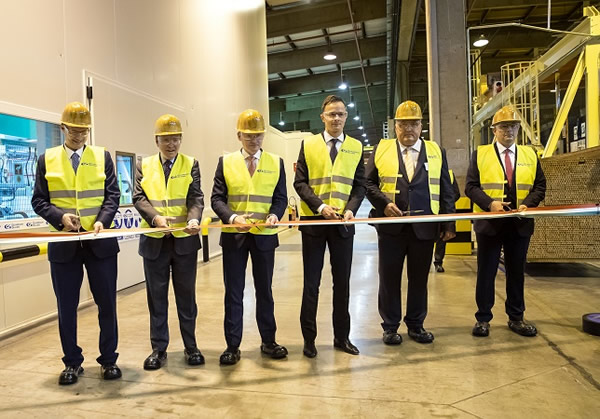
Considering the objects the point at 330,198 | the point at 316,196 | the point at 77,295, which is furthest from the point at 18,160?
the point at 330,198

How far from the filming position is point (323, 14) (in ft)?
44.1

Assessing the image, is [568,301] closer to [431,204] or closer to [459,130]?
[431,204]

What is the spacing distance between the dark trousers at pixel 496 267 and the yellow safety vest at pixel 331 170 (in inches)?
53.5

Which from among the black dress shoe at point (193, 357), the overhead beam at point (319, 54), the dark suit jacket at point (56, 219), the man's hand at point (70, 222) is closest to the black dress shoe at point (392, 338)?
the black dress shoe at point (193, 357)

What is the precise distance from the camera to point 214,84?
29.2 feet

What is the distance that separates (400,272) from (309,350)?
990 mm

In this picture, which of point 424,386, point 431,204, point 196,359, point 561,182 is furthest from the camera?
point 561,182

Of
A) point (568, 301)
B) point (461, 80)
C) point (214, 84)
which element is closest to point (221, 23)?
point (214, 84)

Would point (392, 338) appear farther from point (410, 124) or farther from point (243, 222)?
point (410, 124)

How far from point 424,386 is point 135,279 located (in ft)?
15.2

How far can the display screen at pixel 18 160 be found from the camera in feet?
13.2

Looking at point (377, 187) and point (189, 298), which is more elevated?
point (377, 187)

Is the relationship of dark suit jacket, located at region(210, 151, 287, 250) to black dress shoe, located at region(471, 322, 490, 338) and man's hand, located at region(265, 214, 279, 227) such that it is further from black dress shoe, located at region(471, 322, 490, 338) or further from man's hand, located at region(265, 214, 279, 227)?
black dress shoe, located at region(471, 322, 490, 338)

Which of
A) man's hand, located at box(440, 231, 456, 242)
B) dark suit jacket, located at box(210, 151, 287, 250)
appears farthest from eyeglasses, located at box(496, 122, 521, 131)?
dark suit jacket, located at box(210, 151, 287, 250)
